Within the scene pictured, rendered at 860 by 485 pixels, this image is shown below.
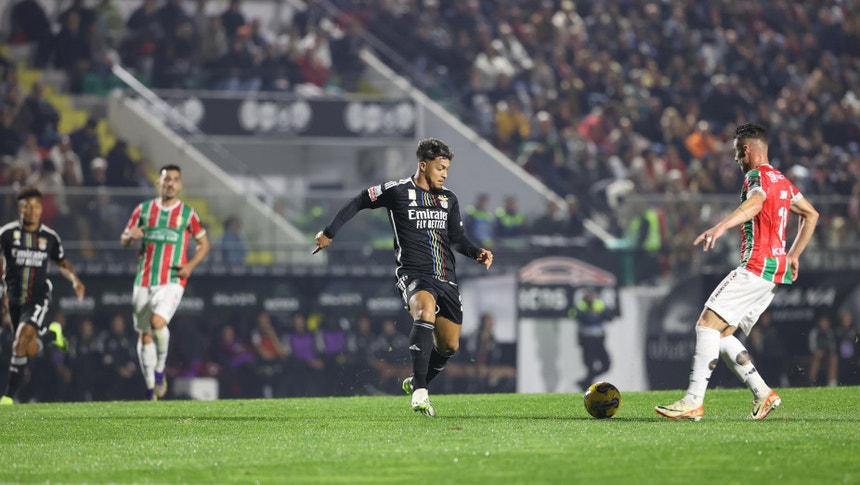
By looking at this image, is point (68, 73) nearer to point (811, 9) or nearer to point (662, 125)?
point (662, 125)

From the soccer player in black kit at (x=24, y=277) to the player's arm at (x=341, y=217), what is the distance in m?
5.03

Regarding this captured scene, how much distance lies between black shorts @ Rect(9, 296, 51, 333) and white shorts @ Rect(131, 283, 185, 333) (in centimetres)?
108

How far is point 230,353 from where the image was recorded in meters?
18.1

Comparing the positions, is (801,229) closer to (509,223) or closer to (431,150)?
(431,150)

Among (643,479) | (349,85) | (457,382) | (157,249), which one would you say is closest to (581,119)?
(349,85)

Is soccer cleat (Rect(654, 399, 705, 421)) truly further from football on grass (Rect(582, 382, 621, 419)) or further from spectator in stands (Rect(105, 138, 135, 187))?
spectator in stands (Rect(105, 138, 135, 187))

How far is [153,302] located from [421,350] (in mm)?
4920

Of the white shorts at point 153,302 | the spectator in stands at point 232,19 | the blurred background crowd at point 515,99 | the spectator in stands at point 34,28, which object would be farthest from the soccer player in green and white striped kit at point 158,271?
the spectator in stands at point 232,19

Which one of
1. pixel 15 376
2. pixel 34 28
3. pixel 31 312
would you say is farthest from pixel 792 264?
pixel 34 28

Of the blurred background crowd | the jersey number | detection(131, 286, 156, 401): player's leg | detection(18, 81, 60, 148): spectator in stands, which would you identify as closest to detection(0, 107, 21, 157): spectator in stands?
the blurred background crowd

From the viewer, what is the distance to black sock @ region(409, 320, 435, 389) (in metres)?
10.2

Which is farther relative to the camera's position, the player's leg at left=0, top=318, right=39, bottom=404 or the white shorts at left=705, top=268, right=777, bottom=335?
the player's leg at left=0, top=318, right=39, bottom=404

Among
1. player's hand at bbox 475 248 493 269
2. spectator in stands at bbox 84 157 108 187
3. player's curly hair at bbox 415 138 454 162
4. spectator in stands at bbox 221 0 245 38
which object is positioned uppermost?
spectator in stands at bbox 221 0 245 38

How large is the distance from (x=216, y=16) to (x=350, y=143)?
399cm
